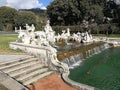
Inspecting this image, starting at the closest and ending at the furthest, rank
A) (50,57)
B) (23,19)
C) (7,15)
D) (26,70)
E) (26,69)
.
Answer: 1. (26,70)
2. (26,69)
3. (50,57)
4. (23,19)
5. (7,15)

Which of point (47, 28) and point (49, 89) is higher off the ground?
point (47, 28)

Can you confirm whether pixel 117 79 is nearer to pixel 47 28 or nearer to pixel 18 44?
pixel 18 44

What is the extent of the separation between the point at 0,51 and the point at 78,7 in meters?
46.3

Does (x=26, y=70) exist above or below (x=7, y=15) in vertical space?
below

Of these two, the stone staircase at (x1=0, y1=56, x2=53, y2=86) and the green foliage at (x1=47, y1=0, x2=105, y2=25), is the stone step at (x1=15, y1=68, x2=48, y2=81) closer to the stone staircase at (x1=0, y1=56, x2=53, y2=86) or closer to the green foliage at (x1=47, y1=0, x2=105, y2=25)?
the stone staircase at (x1=0, y1=56, x2=53, y2=86)

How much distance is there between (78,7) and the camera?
62.9 m

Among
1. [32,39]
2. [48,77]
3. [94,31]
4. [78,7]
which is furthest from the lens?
[78,7]

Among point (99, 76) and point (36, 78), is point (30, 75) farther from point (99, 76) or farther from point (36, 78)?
point (99, 76)

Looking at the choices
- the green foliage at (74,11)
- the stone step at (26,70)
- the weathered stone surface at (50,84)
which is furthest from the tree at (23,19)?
the weathered stone surface at (50,84)

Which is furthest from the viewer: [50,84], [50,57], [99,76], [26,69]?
[99,76]

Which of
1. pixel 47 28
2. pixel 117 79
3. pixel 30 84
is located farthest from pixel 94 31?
pixel 30 84

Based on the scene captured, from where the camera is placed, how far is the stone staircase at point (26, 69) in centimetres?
1279

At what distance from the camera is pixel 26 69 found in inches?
553

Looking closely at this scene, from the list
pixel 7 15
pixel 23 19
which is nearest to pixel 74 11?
pixel 23 19
